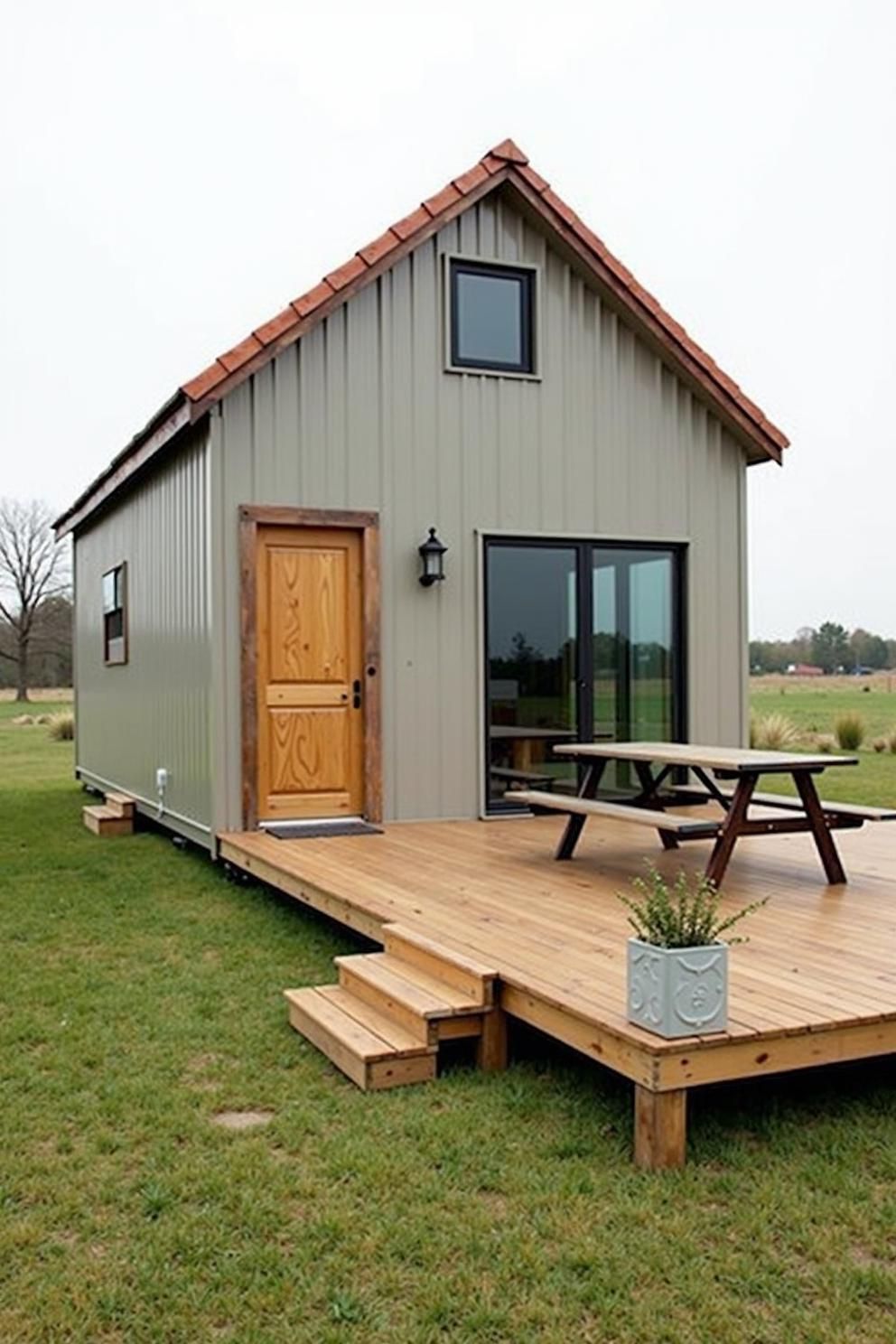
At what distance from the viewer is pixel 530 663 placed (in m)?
8.42

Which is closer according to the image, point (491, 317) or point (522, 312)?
point (491, 317)

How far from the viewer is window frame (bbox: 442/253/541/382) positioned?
8195 mm

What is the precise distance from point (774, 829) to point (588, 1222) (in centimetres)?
286

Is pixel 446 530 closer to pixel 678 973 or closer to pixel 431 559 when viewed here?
pixel 431 559

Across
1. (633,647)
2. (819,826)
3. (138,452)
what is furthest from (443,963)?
(138,452)

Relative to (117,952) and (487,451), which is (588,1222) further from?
(487,451)

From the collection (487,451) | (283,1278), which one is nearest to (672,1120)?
(283,1278)

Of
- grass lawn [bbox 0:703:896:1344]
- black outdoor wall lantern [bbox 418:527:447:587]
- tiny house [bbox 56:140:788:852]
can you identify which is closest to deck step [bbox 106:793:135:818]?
tiny house [bbox 56:140:788:852]

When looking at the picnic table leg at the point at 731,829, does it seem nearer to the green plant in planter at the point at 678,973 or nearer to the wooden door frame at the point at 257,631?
the green plant in planter at the point at 678,973

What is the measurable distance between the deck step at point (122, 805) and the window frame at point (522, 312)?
4629 mm

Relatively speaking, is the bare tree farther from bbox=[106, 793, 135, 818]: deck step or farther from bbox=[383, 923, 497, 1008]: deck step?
bbox=[383, 923, 497, 1008]: deck step

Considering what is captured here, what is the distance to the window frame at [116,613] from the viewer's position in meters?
10.9

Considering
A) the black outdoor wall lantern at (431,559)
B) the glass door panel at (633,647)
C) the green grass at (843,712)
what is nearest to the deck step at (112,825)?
the black outdoor wall lantern at (431,559)

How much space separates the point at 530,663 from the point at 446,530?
3.77 feet
